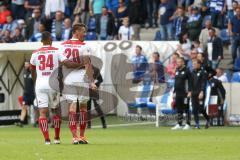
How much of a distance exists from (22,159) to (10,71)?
16818 millimetres

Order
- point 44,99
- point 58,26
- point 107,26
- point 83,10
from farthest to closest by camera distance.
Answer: point 83,10 → point 58,26 → point 107,26 → point 44,99

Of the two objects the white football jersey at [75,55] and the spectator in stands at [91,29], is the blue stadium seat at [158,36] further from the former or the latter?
the white football jersey at [75,55]

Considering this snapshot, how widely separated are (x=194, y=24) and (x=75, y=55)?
14.2 metres

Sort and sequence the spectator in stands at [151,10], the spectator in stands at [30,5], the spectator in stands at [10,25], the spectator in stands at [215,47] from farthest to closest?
1. the spectator in stands at [30,5]
2. the spectator in stands at [10,25]
3. the spectator in stands at [151,10]
4. the spectator in stands at [215,47]

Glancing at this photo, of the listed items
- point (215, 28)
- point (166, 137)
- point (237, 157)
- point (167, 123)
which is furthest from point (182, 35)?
point (237, 157)

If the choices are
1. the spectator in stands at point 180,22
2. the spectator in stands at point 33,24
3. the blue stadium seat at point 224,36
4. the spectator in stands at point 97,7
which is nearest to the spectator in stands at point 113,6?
the spectator in stands at point 97,7

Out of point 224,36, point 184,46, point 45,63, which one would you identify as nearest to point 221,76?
point 184,46

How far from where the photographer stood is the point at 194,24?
104ft

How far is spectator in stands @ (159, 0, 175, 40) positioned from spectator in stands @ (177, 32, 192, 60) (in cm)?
158

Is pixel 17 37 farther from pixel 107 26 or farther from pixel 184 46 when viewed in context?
pixel 184 46

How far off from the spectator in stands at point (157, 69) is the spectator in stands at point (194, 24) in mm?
1669

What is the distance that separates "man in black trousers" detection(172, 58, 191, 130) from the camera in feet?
87.1

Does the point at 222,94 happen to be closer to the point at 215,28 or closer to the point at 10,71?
the point at 215,28

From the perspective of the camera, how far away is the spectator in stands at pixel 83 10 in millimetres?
35906
